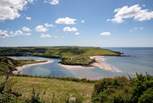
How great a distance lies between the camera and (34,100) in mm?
11289

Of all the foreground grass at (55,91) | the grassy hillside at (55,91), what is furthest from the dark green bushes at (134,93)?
the foreground grass at (55,91)

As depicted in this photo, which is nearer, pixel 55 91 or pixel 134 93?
pixel 134 93

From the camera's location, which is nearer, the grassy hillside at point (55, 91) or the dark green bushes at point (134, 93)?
the dark green bushes at point (134, 93)

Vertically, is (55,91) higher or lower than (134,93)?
lower

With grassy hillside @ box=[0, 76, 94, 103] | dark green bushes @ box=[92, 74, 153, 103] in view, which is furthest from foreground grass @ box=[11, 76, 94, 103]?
dark green bushes @ box=[92, 74, 153, 103]

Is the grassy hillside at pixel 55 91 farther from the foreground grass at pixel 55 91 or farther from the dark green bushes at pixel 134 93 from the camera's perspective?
the dark green bushes at pixel 134 93

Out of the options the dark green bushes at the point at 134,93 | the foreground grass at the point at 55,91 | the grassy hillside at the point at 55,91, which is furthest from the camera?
the foreground grass at the point at 55,91

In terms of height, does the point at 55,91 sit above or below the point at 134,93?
→ below

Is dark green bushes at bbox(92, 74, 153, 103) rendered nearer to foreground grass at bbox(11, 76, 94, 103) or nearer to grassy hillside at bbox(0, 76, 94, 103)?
grassy hillside at bbox(0, 76, 94, 103)

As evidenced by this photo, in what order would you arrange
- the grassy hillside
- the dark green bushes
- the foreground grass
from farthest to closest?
the foreground grass
the grassy hillside
the dark green bushes

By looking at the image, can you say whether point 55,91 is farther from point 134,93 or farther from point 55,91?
point 134,93

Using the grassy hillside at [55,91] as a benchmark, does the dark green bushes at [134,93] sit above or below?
above

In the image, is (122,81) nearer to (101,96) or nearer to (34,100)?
(101,96)

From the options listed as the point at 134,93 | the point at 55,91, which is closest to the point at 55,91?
the point at 55,91
